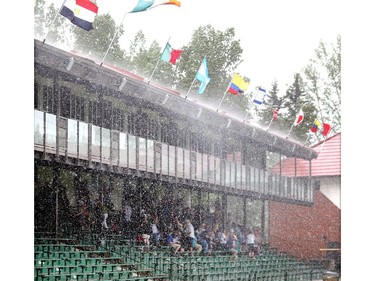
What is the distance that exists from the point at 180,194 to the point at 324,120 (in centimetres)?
160

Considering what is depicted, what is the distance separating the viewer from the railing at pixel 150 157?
6.60m

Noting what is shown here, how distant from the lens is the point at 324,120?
823cm

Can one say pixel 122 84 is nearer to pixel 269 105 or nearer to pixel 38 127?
pixel 38 127

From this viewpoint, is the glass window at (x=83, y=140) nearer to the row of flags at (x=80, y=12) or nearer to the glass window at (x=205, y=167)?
the row of flags at (x=80, y=12)

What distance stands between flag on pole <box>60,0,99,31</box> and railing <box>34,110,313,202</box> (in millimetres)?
777

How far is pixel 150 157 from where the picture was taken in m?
7.82

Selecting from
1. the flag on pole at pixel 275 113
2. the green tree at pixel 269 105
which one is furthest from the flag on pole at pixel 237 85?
the flag on pole at pixel 275 113

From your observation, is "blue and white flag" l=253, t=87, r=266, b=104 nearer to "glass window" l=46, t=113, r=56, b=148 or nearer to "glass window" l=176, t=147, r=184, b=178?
"glass window" l=176, t=147, r=184, b=178

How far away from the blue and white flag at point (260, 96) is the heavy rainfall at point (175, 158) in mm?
13

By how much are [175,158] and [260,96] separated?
3.90 feet
